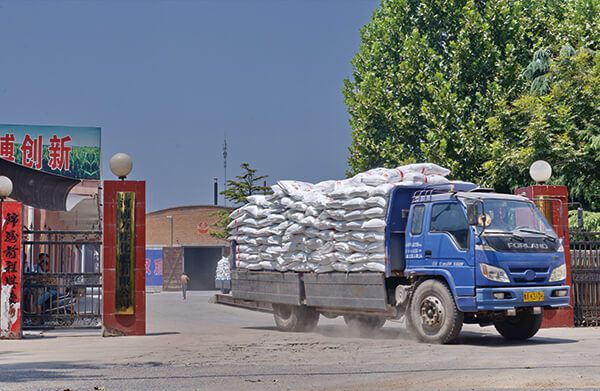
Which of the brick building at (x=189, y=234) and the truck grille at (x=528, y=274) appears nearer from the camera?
the truck grille at (x=528, y=274)

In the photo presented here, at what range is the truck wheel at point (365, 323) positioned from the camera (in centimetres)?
1755

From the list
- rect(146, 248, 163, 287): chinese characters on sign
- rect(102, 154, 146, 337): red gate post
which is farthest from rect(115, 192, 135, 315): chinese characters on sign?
rect(146, 248, 163, 287): chinese characters on sign

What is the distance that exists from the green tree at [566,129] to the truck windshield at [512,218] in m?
12.6

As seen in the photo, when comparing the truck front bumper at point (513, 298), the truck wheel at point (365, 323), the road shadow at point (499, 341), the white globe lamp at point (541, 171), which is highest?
the white globe lamp at point (541, 171)

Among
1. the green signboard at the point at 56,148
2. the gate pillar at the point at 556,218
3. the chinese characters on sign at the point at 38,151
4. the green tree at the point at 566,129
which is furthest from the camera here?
the green signboard at the point at 56,148

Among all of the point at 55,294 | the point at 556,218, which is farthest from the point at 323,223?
the point at 55,294

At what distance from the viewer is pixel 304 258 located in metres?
17.3

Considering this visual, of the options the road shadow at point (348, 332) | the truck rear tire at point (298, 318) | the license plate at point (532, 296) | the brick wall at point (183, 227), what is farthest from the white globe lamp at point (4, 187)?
the brick wall at point (183, 227)

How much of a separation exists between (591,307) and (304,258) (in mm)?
6116

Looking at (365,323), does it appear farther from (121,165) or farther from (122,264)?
(121,165)

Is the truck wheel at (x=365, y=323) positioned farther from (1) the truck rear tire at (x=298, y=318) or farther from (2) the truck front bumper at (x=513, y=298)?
(2) the truck front bumper at (x=513, y=298)

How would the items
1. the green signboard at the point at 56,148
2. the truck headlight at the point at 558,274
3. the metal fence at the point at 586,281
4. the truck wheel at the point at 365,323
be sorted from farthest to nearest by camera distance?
the green signboard at the point at 56,148, the metal fence at the point at 586,281, the truck wheel at the point at 365,323, the truck headlight at the point at 558,274

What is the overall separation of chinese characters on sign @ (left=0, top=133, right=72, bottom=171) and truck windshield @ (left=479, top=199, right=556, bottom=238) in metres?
42.5

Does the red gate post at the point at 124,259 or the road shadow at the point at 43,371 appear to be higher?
the red gate post at the point at 124,259
